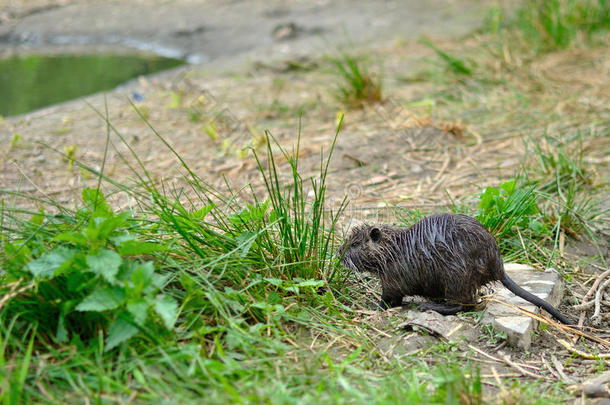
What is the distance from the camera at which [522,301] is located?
3104 mm

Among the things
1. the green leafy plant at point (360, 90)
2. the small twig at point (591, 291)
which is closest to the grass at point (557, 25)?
the green leafy plant at point (360, 90)

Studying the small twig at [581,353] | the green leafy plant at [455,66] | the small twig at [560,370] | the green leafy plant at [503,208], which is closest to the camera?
the small twig at [560,370]

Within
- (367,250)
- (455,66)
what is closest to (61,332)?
(367,250)

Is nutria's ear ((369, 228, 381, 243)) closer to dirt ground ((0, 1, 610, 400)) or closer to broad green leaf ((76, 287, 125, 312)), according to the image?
dirt ground ((0, 1, 610, 400))

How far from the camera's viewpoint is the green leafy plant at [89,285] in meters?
2.31

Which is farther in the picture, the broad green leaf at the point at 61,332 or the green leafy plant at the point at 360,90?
the green leafy plant at the point at 360,90

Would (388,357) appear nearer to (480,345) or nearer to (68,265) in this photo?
(480,345)

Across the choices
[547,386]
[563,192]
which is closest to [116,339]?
[547,386]

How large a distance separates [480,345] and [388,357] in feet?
1.60

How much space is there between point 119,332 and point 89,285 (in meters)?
0.22

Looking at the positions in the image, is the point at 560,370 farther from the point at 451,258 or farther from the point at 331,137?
the point at 331,137

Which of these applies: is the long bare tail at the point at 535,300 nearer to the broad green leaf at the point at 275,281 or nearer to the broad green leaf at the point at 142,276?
the broad green leaf at the point at 275,281

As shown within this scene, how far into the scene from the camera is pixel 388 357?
265 cm

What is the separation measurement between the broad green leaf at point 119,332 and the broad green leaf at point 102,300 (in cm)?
7
